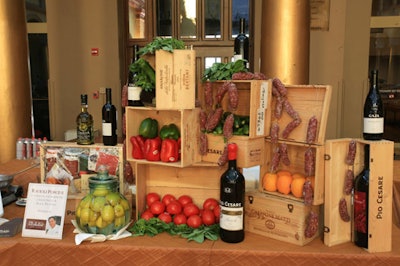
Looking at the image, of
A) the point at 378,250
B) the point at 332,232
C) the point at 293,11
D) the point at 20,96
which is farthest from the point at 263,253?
the point at 20,96

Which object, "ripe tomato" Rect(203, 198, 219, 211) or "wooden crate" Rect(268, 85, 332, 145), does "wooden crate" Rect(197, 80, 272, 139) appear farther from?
"ripe tomato" Rect(203, 198, 219, 211)

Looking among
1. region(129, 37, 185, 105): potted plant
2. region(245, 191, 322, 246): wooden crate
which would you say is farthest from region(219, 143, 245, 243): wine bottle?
region(129, 37, 185, 105): potted plant

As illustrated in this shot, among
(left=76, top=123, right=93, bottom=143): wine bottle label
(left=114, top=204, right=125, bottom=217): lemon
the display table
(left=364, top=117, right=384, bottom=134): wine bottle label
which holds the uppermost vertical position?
(left=364, top=117, right=384, bottom=134): wine bottle label

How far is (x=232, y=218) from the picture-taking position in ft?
4.99

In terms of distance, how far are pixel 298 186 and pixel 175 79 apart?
64cm

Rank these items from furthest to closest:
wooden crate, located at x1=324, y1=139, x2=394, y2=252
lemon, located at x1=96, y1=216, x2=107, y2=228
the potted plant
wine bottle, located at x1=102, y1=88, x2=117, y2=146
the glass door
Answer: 1. the glass door
2. wine bottle, located at x1=102, y1=88, x2=117, y2=146
3. the potted plant
4. lemon, located at x1=96, y1=216, x2=107, y2=228
5. wooden crate, located at x1=324, y1=139, x2=394, y2=252

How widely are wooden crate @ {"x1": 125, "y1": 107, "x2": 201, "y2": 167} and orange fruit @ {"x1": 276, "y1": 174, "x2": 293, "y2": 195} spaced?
0.35 m

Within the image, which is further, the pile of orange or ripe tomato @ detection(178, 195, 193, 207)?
ripe tomato @ detection(178, 195, 193, 207)

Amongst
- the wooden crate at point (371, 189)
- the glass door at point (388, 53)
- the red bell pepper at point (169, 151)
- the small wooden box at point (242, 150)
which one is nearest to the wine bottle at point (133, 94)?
the red bell pepper at point (169, 151)

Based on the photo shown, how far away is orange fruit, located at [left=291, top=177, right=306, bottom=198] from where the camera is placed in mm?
1595

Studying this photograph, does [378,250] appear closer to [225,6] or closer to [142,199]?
[142,199]

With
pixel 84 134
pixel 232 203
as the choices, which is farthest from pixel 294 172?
pixel 84 134

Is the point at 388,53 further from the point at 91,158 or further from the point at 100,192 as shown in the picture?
the point at 100,192

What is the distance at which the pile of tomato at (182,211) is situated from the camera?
5.57 feet
